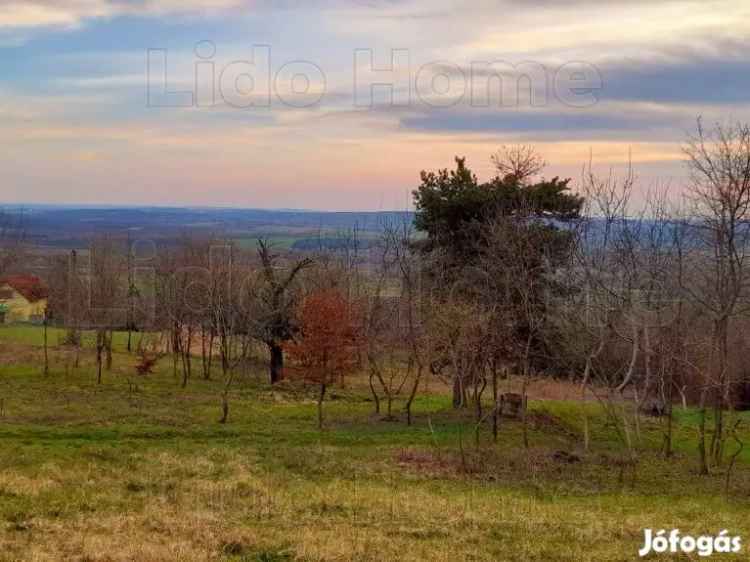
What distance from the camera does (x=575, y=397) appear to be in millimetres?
38375

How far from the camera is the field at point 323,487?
10.8 meters

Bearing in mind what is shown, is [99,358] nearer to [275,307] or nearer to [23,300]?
[275,307]

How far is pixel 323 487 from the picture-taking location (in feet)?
50.8

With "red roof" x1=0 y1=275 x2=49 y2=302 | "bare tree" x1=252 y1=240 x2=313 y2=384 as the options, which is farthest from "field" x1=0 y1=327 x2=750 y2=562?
"red roof" x1=0 y1=275 x2=49 y2=302

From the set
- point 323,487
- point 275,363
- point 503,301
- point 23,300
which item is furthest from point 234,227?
point 323,487

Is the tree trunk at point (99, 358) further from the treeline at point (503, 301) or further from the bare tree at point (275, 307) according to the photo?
the bare tree at point (275, 307)

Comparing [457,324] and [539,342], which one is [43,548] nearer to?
[457,324]

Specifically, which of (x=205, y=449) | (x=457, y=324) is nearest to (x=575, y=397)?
(x=457, y=324)

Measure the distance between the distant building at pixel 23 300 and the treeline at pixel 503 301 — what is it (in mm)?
14553

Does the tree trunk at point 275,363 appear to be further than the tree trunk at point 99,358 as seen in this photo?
Yes

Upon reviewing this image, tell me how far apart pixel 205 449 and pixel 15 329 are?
146 feet

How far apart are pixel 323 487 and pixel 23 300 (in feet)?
207

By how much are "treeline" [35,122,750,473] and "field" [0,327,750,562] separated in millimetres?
1540

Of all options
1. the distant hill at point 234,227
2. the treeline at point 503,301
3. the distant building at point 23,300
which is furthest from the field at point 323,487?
the distant building at point 23,300
